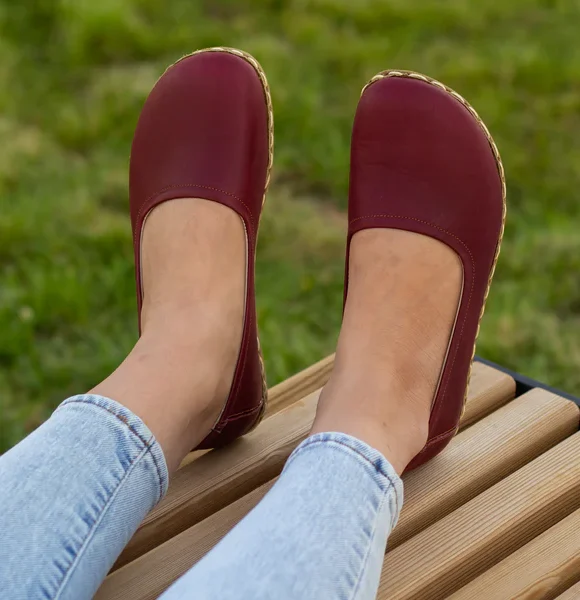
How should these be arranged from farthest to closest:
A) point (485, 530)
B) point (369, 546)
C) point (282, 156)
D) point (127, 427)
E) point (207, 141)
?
1. point (282, 156)
2. point (207, 141)
3. point (485, 530)
4. point (127, 427)
5. point (369, 546)

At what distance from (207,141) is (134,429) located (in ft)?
1.79

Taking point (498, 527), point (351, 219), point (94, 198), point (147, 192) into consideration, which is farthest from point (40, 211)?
point (498, 527)

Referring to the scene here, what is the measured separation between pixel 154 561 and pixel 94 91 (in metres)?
1.88

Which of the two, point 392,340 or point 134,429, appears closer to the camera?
point 134,429

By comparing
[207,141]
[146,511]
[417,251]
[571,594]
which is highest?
[207,141]

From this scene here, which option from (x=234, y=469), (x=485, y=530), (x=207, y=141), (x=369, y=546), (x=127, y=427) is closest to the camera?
(x=369, y=546)

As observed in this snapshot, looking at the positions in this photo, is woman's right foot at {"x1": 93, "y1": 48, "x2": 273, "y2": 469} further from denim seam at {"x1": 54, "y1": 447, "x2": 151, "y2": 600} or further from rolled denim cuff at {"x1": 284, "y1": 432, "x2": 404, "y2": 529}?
rolled denim cuff at {"x1": 284, "y1": 432, "x2": 404, "y2": 529}

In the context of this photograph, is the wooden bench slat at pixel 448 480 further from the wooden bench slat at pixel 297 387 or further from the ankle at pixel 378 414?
the wooden bench slat at pixel 297 387

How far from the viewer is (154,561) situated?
1.01m

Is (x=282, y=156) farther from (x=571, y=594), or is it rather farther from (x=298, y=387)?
(x=571, y=594)

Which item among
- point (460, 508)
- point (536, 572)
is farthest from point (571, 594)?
point (460, 508)

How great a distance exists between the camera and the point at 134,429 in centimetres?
90

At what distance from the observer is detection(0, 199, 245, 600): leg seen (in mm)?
787

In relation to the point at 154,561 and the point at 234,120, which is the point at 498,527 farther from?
the point at 234,120
